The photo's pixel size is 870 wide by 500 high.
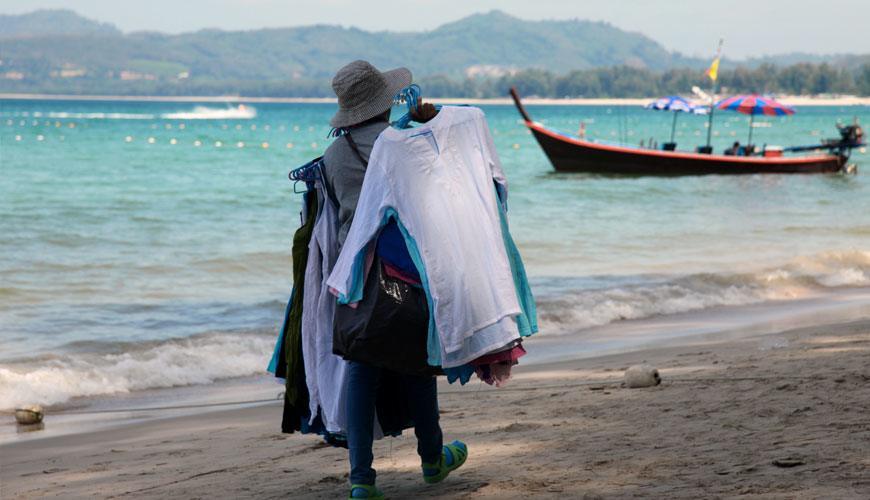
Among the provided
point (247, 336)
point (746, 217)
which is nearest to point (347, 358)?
point (247, 336)

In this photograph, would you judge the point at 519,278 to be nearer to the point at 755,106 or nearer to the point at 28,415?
the point at 28,415

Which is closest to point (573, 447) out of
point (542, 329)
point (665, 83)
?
point (542, 329)

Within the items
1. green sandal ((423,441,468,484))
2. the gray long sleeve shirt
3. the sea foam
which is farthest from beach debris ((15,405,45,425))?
the gray long sleeve shirt

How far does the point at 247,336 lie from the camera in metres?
9.22

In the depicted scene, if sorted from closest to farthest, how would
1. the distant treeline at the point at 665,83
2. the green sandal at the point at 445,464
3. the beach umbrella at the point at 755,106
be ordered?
the green sandal at the point at 445,464, the beach umbrella at the point at 755,106, the distant treeline at the point at 665,83

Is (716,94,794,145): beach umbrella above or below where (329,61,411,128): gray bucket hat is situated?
below

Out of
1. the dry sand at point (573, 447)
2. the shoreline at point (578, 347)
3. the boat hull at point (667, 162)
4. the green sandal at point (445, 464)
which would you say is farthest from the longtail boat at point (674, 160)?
the green sandal at point (445, 464)

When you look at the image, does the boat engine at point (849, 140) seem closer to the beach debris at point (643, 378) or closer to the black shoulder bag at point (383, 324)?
the beach debris at point (643, 378)

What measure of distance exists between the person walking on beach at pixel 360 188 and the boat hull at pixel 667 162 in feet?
89.3

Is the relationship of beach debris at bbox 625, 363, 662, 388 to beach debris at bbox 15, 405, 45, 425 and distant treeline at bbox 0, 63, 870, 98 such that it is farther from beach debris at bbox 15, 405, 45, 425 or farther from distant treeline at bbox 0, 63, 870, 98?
distant treeline at bbox 0, 63, 870, 98

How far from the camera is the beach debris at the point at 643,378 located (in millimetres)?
5648

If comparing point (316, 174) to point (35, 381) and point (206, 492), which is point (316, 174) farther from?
point (35, 381)

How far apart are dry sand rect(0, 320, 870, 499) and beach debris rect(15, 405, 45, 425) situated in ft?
1.58

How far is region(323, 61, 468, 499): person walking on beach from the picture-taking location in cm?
360
